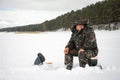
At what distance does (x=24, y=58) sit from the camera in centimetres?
398

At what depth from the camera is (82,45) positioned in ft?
9.79

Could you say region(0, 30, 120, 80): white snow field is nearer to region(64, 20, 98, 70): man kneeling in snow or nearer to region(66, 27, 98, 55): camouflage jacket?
region(64, 20, 98, 70): man kneeling in snow

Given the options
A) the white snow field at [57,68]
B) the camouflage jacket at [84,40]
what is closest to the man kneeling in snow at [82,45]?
the camouflage jacket at [84,40]

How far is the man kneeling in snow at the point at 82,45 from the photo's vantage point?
9.46 ft

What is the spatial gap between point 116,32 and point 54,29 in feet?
7.29

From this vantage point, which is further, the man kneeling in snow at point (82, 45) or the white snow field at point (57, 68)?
the man kneeling in snow at point (82, 45)

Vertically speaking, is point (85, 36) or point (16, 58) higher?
point (85, 36)

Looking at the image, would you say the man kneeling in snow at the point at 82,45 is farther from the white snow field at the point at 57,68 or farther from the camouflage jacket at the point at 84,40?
the white snow field at the point at 57,68

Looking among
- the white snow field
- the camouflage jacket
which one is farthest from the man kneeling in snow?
the white snow field

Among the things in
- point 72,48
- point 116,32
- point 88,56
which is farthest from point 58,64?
point 116,32

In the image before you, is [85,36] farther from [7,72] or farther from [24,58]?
[24,58]

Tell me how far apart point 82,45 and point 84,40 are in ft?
0.22

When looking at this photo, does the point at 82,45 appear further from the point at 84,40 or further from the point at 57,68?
the point at 57,68

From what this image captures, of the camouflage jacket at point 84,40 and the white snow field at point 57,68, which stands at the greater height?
the camouflage jacket at point 84,40
